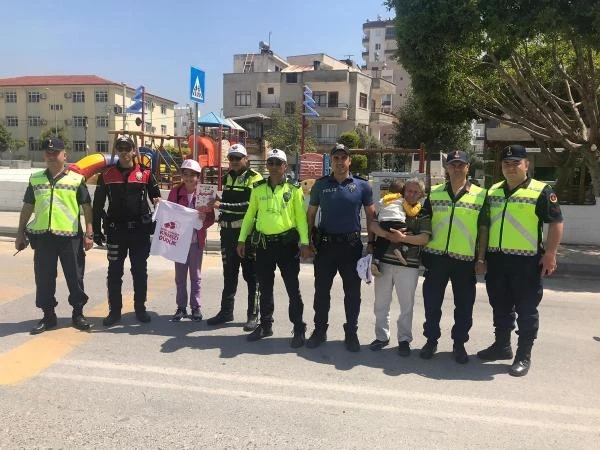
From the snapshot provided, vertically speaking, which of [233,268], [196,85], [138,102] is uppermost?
[138,102]

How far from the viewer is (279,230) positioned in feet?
15.5

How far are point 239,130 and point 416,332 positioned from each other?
20702mm

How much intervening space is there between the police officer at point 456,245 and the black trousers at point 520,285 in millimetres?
151

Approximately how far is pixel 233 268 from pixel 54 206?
1858mm

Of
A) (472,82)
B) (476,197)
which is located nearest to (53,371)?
(476,197)

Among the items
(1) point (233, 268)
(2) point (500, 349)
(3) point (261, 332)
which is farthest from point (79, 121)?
(2) point (500, 349)

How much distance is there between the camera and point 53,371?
4.21 metres

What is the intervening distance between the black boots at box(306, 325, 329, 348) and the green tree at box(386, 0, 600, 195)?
19.5ft

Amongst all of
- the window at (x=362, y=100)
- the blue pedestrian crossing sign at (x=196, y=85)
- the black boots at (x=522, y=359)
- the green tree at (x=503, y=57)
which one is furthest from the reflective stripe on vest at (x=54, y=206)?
the window at (x=362, y=100)

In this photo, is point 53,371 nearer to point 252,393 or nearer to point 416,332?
point 252,393

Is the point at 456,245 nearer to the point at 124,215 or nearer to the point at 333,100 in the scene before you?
the point at 124,215

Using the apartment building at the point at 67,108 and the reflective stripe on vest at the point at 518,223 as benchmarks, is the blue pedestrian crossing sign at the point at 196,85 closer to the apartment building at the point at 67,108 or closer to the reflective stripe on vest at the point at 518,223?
the reflective stripe on vest at the point at 518,223

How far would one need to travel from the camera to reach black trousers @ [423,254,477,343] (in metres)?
4.47

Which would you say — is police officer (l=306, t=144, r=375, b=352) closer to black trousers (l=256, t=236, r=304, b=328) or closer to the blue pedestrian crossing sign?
black trousers (l=256, t=236, r=304, b=328)
